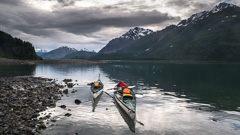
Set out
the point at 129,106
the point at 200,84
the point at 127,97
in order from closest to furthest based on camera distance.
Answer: the point at 129,106 < the point at 127,97 < the point at 200,84

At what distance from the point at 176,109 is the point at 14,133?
2466 cm

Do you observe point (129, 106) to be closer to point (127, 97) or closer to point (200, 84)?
point (127, 97)

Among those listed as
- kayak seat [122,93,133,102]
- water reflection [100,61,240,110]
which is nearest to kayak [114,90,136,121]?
kayak seat [122,93,133,102]

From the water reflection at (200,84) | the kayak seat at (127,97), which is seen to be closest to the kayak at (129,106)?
the kayak seat at (127,97)

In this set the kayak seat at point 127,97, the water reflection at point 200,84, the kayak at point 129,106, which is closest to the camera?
the kayak at point 129,106

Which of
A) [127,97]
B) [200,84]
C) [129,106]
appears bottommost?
[200,84]

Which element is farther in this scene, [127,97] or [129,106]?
[127,97]

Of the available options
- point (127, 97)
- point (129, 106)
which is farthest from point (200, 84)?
point (129, 106)

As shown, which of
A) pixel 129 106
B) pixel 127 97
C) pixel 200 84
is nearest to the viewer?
pixel 129 106

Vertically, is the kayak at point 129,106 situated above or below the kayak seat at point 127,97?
below

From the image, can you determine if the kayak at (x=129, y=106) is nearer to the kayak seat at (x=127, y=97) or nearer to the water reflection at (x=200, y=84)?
the kayak seat at (x=127, y=97)

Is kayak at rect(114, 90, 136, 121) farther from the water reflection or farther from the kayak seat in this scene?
the water reflection

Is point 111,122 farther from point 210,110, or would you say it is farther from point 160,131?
point 210,110

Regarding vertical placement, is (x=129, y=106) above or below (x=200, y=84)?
above
